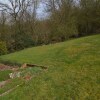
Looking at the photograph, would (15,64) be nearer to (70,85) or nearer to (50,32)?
(70,85)

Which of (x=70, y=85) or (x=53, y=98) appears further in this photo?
(x=70, y=85)

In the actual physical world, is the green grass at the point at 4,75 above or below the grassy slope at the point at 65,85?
below

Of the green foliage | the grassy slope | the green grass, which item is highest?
the green foliage

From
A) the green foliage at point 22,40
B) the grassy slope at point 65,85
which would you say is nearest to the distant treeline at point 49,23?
the green foliage at point 22,40

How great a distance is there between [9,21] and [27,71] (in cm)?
2327

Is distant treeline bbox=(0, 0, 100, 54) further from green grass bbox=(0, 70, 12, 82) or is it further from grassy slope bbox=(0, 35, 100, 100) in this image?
grassy slope bbox=(0, 35, 100, 100)

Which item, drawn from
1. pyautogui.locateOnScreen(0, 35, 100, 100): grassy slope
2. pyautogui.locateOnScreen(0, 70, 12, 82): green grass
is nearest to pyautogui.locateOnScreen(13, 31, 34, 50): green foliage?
pyautogui.locateOnScreen(0, 70, 12, 82): green grass

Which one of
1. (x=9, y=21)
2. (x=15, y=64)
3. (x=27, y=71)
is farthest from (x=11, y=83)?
(x=9, y=21)

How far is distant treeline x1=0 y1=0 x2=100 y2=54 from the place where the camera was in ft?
106

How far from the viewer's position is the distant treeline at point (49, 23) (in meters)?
32.4

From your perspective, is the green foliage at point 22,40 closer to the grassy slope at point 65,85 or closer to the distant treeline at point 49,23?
the distant treeline at point 49,23

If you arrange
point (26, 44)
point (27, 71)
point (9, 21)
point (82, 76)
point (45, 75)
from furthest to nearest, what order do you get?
point (9, 21), point (26, 44), point (27, 71), point (45, 75), point (82, 76)

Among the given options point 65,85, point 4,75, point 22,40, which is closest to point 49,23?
point 22,40

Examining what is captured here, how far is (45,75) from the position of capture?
10438 millimetres
